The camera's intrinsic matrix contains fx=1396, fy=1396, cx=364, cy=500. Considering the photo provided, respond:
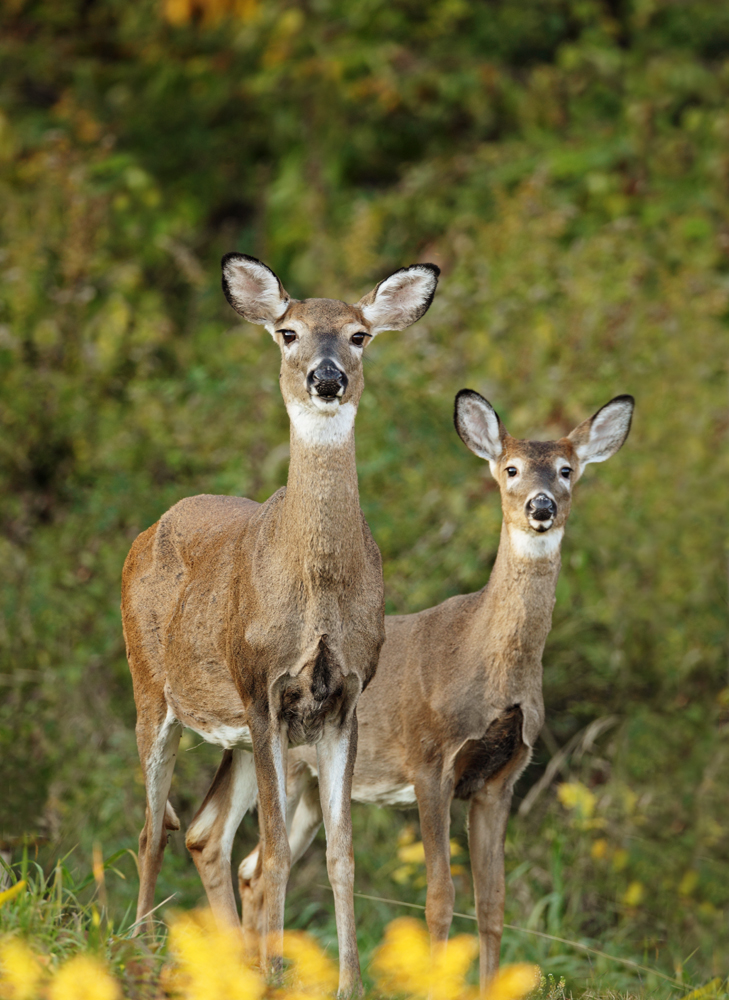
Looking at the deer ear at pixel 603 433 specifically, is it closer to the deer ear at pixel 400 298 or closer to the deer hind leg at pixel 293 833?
the deer ear at pixel 400 298

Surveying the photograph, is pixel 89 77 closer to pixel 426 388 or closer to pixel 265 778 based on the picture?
pixel 426 388

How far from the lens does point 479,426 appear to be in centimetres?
634

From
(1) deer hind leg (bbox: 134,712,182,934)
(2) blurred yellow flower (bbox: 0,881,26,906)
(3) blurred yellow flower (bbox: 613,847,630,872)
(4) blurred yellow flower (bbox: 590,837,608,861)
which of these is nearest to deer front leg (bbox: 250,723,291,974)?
(1) deer hind leg (bbox: 134,712,182,934)

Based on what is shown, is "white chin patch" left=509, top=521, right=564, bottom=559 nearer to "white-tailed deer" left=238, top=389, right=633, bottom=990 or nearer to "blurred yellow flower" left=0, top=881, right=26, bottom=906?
"white-tailed deer" left=238, top=389, right=633, bottom=990

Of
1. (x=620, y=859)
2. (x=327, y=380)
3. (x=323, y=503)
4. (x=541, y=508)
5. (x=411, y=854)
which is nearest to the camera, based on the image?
(x=327, y=380)

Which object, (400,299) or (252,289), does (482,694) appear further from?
(252,289)

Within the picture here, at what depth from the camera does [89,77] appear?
46.0 feet

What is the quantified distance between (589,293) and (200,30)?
6313mm

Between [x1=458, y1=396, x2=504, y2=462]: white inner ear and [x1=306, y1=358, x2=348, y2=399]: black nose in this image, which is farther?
[x1=458, y1=396, x2=504, y2=462]: white inner ear

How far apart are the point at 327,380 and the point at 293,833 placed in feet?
9.46

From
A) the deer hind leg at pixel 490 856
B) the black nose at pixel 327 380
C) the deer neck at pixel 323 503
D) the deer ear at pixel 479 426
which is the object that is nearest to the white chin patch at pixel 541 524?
the deer ear at pixel 479 426

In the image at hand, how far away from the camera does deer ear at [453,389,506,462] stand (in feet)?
20.5

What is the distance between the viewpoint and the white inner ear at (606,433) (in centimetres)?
632

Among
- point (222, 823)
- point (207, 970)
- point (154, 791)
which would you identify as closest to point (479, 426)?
point (222, 823)
